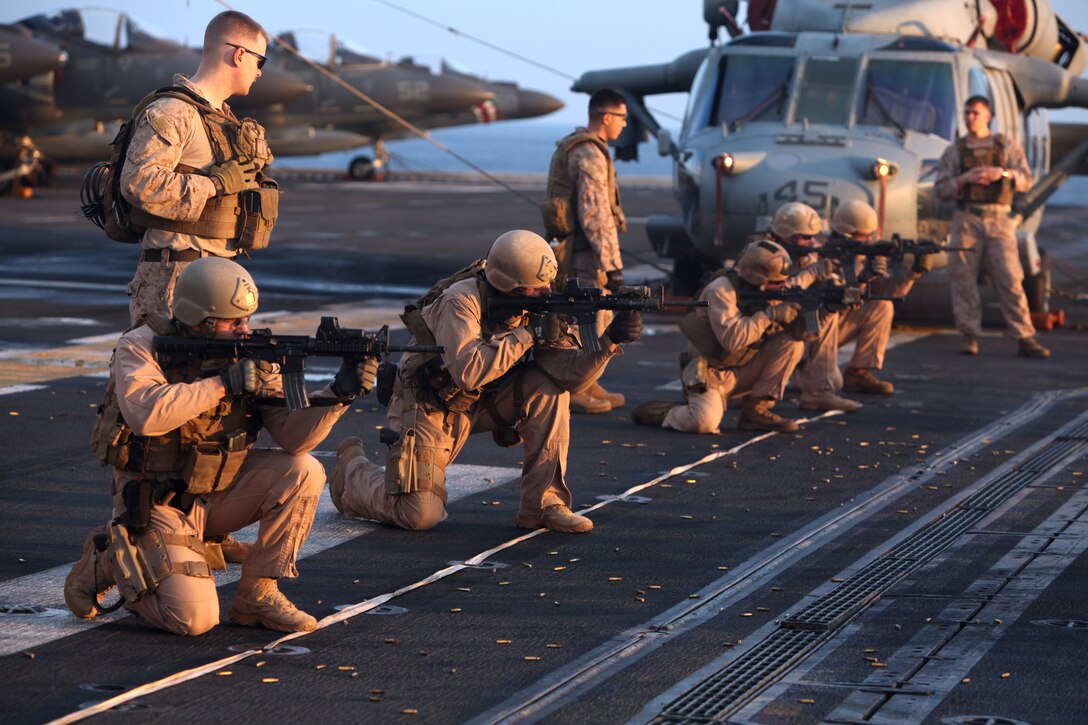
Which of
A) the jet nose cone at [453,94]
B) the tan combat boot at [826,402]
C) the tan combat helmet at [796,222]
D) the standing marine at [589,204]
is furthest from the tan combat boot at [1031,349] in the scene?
the jet nose cone at [453,94]

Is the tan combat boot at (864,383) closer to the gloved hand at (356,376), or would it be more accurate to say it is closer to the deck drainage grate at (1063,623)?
the deck drainage grate at (1063,623)

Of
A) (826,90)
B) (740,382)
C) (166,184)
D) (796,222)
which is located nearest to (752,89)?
(826,90)

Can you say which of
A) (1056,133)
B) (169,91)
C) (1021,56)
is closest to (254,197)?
(169,91)

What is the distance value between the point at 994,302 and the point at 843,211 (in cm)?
A: 723

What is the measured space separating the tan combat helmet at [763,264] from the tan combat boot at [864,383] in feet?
7.14

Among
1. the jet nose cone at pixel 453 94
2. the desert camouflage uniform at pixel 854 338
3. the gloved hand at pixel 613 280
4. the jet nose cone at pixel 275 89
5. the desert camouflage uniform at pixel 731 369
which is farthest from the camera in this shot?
the jet nose cone at pixel 453 94

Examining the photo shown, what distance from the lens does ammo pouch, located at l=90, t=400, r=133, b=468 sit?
5797 mm

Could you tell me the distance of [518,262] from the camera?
7.29m

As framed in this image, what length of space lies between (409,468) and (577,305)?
1.03 m

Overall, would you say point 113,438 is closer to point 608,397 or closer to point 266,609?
point 266,609

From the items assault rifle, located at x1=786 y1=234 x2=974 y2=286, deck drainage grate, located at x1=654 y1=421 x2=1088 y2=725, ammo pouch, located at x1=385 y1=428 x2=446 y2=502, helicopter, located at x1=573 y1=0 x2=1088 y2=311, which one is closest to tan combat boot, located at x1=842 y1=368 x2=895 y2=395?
assault rifle, located at x1=786 y1=234 x2=974 y2=286

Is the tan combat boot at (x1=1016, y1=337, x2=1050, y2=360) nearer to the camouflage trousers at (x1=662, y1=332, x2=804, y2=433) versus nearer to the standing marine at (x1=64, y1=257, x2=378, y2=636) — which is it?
the camouflage trousers at (x1=662, y1=332, x2=804, y2=433)

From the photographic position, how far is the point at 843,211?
1257cm

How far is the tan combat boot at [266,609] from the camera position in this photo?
228 inches
